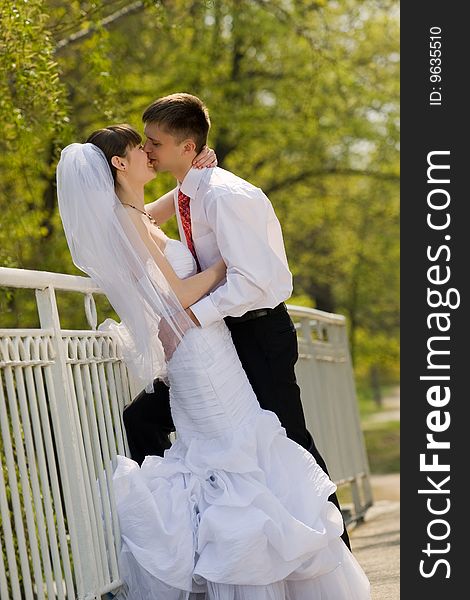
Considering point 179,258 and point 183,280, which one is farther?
point 179,258

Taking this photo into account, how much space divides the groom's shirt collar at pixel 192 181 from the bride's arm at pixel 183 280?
31cm

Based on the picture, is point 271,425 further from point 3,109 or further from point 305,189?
point 305,189

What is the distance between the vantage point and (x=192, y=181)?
5035 mm

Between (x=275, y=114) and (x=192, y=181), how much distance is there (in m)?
14.1

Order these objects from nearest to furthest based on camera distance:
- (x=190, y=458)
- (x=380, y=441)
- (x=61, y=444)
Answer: (x=61, y=444)
(x=190, y=458)
(x=380, y=441)

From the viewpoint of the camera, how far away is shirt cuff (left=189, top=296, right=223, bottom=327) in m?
4.78

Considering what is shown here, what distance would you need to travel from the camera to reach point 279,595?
15.1 ft

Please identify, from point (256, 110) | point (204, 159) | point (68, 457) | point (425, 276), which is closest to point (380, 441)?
point (256, 110)

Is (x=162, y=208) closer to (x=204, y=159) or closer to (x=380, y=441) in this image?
(x=204, y=159)

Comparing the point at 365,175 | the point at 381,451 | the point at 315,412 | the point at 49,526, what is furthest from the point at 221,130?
the point at 49,526

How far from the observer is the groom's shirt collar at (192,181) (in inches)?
198

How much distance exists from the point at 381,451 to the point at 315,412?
19929 mm

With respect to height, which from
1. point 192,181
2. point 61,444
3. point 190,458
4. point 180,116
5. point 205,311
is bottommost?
point 190,458

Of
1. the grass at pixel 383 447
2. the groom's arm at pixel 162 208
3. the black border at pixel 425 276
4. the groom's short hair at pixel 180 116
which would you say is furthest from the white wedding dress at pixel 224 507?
the grass at pixel 383 447
